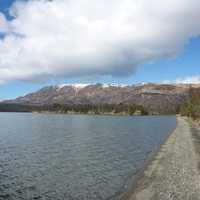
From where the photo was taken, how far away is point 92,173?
36.3m

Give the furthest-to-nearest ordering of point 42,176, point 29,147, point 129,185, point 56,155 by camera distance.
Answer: point 29,147 → point 56,155 → point 42,176 → point 129,185

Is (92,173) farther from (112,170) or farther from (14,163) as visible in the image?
(14,163)

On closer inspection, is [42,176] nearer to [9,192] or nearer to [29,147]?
[9,192]

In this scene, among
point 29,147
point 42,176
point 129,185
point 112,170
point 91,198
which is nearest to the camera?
point 91,198

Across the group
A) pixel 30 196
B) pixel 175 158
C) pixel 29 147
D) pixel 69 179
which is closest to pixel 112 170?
pixel 69 179

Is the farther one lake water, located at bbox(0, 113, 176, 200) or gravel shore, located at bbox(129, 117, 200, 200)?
lake water, located at bbox(0, 113, 176, 200)

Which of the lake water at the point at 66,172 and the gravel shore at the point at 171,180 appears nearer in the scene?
the gravel shore at the point at 171,180

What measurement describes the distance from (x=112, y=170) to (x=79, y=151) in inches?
623

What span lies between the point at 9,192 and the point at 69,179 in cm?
704

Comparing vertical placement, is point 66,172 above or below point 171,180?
below

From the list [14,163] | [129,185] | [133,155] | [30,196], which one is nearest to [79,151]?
→ [133,155]

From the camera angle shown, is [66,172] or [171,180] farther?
[66,172]

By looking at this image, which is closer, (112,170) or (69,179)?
(69,179)

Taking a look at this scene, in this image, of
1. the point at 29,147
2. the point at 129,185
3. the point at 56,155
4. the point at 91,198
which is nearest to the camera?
the point at 91,198
